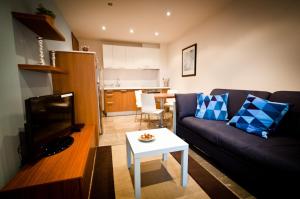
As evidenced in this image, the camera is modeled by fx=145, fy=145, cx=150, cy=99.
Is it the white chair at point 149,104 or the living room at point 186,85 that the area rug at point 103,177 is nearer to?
the living room at point 186,85

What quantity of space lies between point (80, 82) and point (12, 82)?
117cm

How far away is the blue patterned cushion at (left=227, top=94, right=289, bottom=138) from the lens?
155cm

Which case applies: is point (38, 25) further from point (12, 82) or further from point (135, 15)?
point (135, 15)

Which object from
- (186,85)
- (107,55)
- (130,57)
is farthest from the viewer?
(130,57)

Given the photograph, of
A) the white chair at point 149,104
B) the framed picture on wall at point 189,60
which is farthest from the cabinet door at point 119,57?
the white chair at point 149,104

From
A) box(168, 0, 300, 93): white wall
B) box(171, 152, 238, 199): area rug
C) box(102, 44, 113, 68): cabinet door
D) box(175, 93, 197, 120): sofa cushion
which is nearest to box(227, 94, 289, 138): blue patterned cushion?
box(168, 0, 300, 93): white wall

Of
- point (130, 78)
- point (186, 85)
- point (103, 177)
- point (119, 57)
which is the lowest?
point (103, 177)

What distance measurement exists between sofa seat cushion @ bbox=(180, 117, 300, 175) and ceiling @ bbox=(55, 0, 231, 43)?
87.0 inches

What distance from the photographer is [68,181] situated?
3.21ft

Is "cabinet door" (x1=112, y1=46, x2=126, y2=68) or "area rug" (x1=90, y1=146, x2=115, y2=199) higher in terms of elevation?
"cabinet door" (x1=112, y1=46, x2=126, y2=68)

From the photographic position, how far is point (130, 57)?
191 inches

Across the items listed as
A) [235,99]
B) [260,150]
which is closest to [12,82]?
[260,150]

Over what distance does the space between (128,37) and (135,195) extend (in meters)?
4.17

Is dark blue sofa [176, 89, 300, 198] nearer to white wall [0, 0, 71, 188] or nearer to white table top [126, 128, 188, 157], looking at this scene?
white table top [126, 128, 188, 157]
